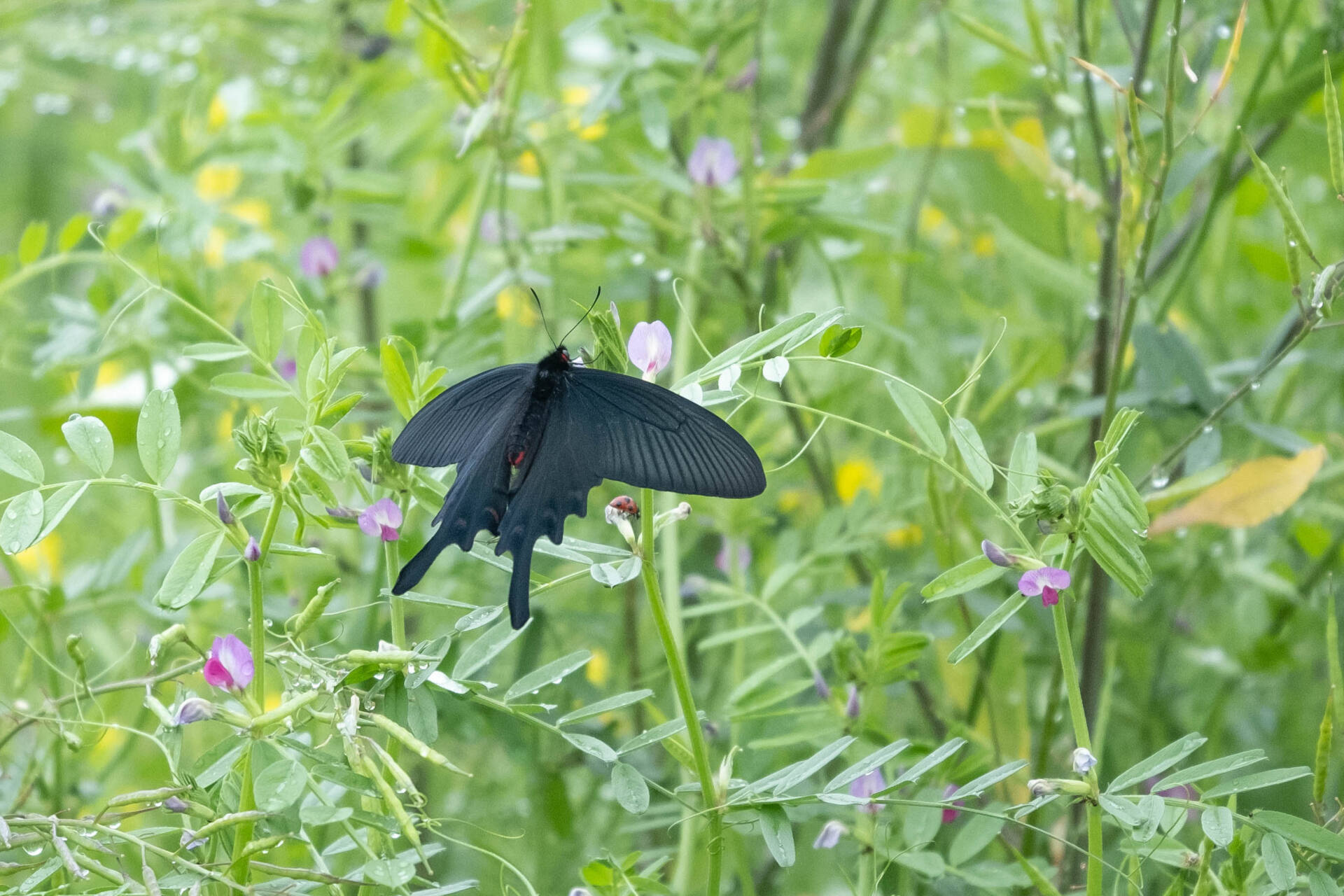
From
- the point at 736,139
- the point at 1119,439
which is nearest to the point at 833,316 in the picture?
the point at 1119,439

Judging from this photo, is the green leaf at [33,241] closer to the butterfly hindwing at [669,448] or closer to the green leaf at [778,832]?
the butterfly hindwing at [669,448]

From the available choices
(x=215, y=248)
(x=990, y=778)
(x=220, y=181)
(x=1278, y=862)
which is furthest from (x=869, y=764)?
(x=220, y=181)

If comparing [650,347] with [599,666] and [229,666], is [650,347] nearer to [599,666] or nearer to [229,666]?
Answer: [229,666]

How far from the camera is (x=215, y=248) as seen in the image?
4.30 ft

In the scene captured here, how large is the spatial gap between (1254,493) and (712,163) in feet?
1.26

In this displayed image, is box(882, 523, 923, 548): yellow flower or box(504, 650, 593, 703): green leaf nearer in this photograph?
box(504, 650, 593, 703): green leaf

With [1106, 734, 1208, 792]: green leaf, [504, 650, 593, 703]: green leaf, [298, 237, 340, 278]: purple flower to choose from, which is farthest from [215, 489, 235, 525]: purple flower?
[298, 237, 340, 278]: purple flower

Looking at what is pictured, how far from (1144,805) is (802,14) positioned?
112 cm

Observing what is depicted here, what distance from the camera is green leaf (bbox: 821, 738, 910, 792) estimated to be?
1.38ft

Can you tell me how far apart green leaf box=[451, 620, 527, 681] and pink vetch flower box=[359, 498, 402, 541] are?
0.18 ft

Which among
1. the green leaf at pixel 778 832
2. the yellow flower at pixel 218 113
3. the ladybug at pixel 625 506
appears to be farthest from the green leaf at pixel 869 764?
the yellow flower at pixel 218 113

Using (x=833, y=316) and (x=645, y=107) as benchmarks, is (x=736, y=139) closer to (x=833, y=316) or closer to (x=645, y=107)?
(x=645, y=107)

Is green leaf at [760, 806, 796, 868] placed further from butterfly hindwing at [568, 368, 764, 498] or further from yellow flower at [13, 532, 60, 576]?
yellow flower at [13, 532, 60, 576]

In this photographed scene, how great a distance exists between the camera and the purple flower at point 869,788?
0.52 metres
